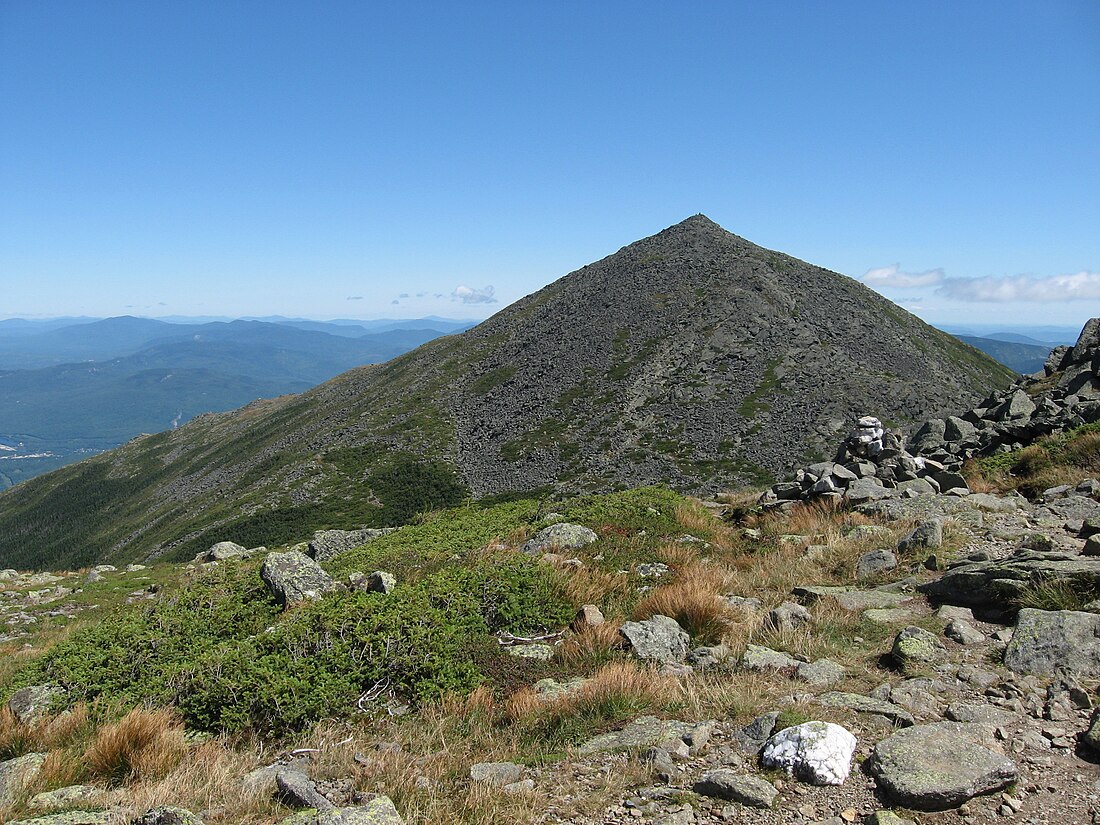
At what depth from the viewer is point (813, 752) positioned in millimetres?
5230

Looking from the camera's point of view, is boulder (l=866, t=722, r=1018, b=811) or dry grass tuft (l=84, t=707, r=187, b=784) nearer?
boulder (l=866, t=722, r=1018, b=811)

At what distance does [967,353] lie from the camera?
124m

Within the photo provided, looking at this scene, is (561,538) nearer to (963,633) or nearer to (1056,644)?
(963,633)

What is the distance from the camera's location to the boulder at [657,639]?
28.0 ft

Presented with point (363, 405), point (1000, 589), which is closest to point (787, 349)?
point (363, 405)

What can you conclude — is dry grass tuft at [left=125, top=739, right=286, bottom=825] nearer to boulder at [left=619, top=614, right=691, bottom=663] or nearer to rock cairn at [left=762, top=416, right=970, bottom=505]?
boulder at [left=619, top=614, right=691, bottom=663]

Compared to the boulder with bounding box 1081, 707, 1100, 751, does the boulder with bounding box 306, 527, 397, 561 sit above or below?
below

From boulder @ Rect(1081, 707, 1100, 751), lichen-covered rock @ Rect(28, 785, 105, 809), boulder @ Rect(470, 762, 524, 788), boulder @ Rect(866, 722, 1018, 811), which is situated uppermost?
boulder @ Rect(1081, 707, 1100, 751)

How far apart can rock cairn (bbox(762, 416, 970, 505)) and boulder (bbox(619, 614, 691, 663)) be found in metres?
9.60

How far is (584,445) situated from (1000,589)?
92105mm

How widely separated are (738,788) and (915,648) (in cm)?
394

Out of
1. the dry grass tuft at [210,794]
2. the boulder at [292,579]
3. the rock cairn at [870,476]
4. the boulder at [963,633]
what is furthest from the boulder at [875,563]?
the boulder at [292,579]

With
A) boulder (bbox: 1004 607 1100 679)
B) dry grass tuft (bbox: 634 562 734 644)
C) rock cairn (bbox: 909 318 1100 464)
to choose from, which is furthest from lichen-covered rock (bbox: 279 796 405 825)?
rock cairn (bbox: 909 318 1100 464)

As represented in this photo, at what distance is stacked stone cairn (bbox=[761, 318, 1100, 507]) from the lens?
17.3 meters
